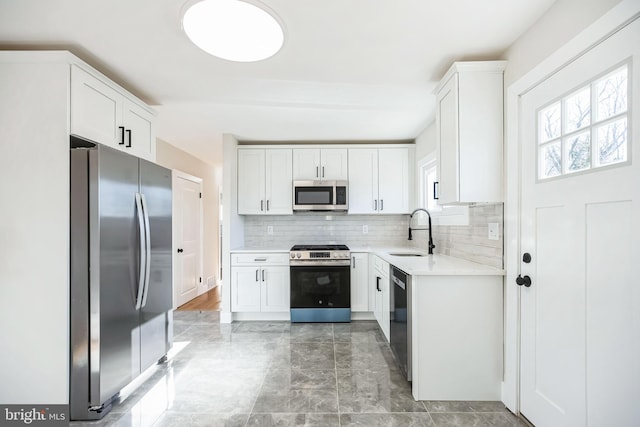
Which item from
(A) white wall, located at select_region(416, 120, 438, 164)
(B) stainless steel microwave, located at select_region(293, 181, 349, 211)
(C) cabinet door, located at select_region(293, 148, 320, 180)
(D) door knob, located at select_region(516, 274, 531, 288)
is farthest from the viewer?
(C) cabinet door, located at select_region(293, 148, 320, 180)

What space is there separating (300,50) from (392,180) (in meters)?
2.33

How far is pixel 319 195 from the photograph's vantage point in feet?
11.7

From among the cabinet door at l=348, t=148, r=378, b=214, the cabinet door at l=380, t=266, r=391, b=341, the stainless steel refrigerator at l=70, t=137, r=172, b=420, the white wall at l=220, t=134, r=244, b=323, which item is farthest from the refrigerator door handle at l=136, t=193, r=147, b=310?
the cabinet door at l=348, t=148, r=378, b=214

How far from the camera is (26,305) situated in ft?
5.26

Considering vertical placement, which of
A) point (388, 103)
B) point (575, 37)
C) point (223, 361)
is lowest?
point (223, 361)

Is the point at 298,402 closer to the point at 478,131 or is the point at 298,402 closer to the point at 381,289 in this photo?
the point at 381,289

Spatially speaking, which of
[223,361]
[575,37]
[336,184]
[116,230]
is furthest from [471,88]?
[223,361]

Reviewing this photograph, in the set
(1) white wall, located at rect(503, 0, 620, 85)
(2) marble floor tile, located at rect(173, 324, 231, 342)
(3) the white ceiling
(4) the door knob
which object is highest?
(3) the white ceiling

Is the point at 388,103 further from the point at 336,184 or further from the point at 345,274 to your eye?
the point at 345,274

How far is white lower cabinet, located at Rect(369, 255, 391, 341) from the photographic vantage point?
2.55 meters

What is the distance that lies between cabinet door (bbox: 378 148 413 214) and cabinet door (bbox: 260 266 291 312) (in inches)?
63.4

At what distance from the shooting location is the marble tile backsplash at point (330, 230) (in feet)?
12.9

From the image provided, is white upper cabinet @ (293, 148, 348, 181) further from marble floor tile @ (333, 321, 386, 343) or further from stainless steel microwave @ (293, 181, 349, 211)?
marble floor tile @ (333, 321, 386, 343)

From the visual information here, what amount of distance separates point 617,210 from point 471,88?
1.10m
